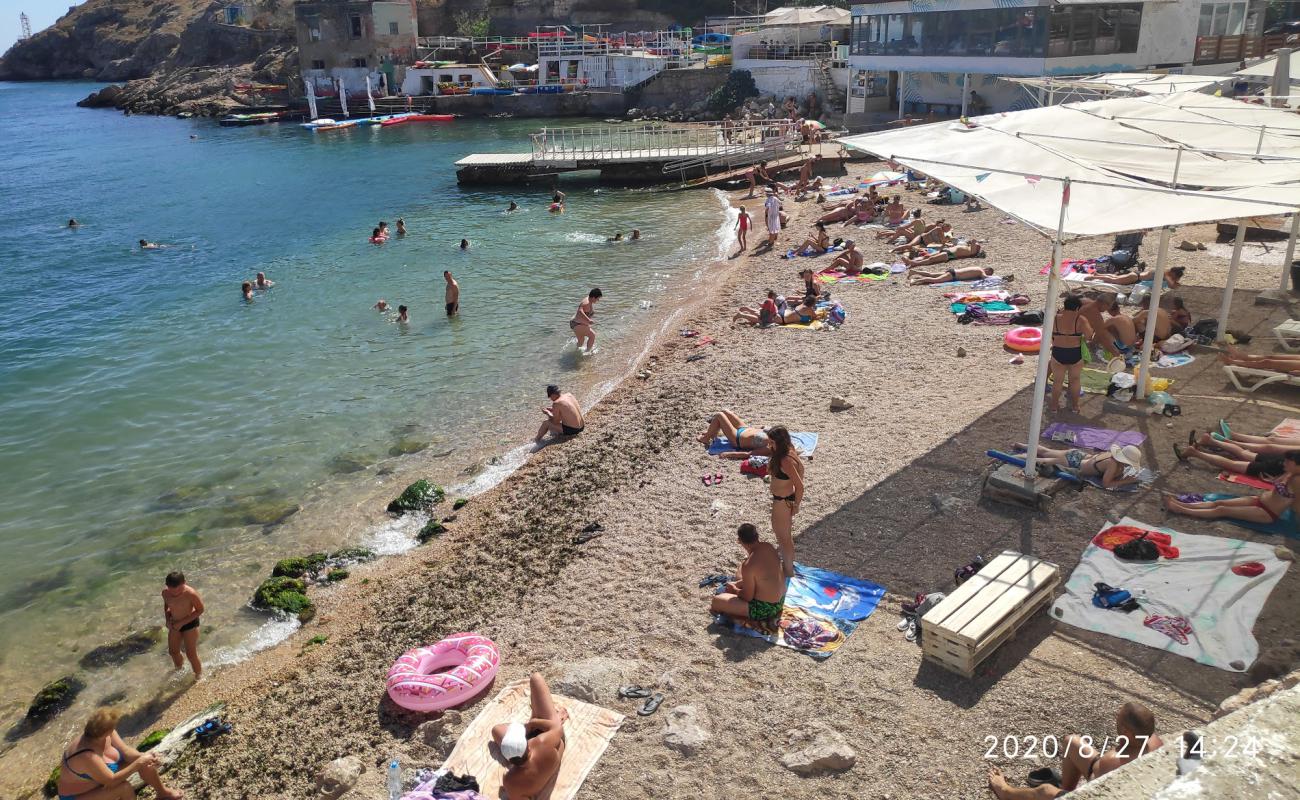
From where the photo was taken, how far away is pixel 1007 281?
1603 cm

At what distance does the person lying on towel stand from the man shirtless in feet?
9.52

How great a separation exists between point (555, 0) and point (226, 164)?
4139cm

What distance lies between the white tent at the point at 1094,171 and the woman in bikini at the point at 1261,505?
1.46 meters

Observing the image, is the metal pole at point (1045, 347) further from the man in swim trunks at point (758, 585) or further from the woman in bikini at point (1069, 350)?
the man in swim trunks at point (758, 585)

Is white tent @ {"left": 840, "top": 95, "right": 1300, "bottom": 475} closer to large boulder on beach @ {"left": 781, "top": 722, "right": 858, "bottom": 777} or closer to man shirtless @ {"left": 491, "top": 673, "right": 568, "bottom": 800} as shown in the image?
large boulder on beach @ {"left": 781, "top": 722, "right": 858, "bottom": 777}

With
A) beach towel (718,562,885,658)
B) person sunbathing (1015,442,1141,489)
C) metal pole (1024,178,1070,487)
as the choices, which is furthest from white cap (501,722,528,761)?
person sunbathing (1015,442,1141,489)

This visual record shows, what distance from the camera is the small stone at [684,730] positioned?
6031 mm

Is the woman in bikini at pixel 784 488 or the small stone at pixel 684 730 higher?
the woman in bikini at pixel 784 488

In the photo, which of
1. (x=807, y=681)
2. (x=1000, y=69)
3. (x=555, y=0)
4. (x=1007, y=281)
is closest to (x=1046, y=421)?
(x=807, y=681)

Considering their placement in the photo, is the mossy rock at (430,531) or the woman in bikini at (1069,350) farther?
the mossy rock at (430,531)

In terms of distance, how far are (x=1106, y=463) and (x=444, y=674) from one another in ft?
22.0

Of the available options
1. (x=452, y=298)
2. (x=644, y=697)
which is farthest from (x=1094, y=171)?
(x=452, y=298)

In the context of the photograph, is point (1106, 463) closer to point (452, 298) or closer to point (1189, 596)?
point (1189, 596)

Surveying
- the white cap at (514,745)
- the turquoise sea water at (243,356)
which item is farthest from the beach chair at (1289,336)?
the white cap at (514,745)
